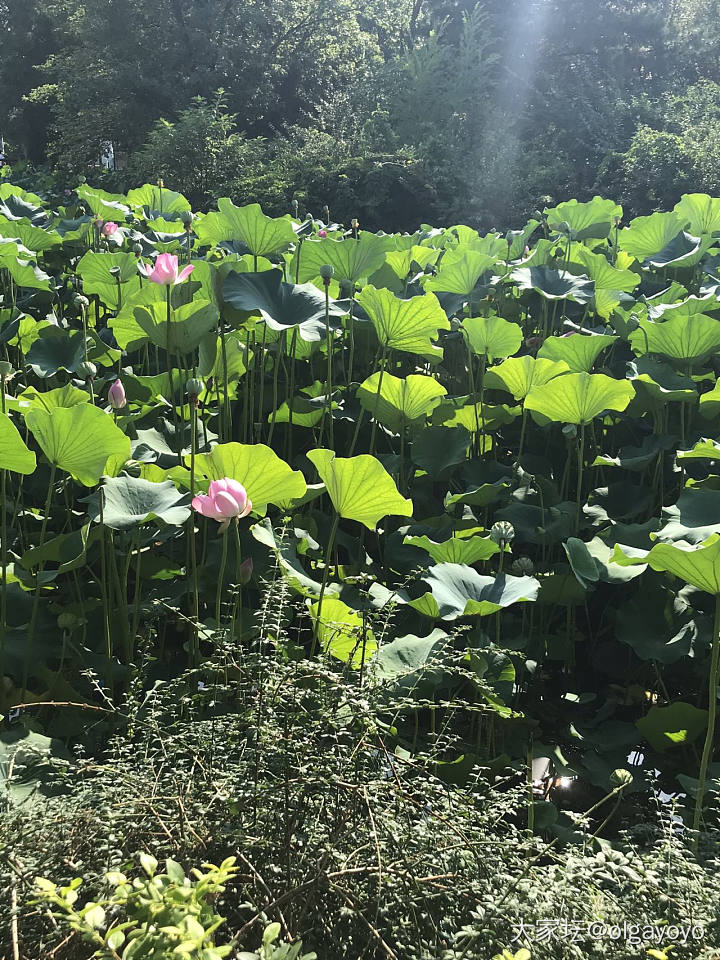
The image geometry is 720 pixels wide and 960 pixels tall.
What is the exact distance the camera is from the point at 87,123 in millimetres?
12453

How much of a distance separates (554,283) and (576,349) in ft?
1.52

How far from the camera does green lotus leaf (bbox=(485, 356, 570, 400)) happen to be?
6.46 ft

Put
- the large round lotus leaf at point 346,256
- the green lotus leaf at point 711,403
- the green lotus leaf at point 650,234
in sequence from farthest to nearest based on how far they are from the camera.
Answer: the green lotus leaf at point 650,234 → the large round lotus leaf at point 346,256 → the green lotus leaf at point 711,403

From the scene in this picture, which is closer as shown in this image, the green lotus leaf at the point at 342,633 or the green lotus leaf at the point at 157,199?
the green lotus leaf at the point at 342,633

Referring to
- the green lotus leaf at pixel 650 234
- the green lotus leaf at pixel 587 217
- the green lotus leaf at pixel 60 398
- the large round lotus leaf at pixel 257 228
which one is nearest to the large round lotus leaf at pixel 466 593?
the green lotus leaf at pixel 60 398

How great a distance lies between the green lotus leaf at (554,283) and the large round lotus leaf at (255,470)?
3.90ft

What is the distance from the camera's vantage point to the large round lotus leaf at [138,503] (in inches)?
57.2

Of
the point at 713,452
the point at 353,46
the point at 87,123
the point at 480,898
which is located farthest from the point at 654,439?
the point at 353,46

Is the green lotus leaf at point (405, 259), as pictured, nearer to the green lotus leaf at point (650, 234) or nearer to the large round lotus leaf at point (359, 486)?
the green lotus leaf at point (650, 234)

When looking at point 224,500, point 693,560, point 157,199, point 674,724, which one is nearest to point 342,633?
point 224,500

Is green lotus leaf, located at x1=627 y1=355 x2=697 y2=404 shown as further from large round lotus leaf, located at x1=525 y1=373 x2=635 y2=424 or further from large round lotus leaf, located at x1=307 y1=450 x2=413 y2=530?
large round lotus leaf, located at x1=307 y1=450 x2=413 y2=530

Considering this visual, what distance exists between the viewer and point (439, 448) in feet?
6.81

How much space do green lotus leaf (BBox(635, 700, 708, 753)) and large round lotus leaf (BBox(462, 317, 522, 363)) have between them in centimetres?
100

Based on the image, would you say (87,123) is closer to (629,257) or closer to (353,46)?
(353,46)
